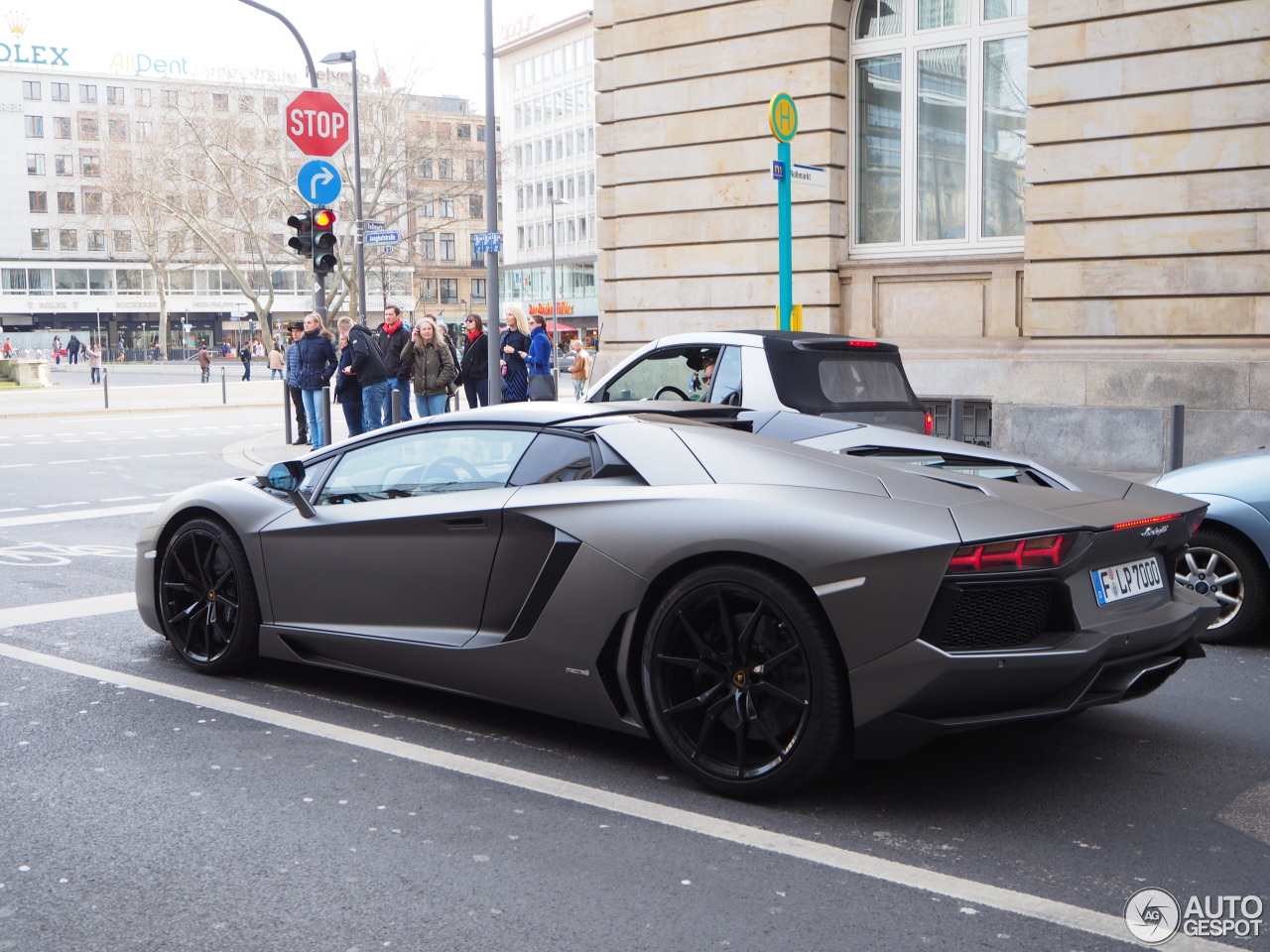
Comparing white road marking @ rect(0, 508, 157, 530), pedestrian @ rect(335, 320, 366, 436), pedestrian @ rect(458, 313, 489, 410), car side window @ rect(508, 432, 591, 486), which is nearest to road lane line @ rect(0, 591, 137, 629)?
car side window @ rect(508, 432, 591, 486)

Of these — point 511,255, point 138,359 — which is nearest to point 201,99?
point 138,359

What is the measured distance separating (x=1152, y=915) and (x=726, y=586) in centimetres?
150

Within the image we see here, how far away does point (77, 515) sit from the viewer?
12.0 metres

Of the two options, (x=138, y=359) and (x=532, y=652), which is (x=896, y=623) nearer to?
(x=532, y=652)

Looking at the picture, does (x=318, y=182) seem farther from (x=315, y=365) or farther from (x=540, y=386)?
(x=540, y=386)

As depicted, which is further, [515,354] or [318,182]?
[515,354]

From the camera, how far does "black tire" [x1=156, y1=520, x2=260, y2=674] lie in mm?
5762

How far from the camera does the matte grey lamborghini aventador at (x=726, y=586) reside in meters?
3.92

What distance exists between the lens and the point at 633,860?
12.2ft

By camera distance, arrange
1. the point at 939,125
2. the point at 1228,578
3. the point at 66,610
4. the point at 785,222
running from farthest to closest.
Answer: the point at 939,125, the point at 785,222, the point at 66,610, the point at 1228,578

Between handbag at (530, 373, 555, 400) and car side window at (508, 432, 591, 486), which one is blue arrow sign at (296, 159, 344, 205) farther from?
car side window at (508, 432, 591, 486)

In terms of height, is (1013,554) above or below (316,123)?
below

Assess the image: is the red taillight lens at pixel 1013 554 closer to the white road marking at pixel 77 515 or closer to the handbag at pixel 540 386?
the white road marking at pixel 77 515

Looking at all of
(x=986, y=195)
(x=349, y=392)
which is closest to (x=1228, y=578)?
(x=986, y=195)
